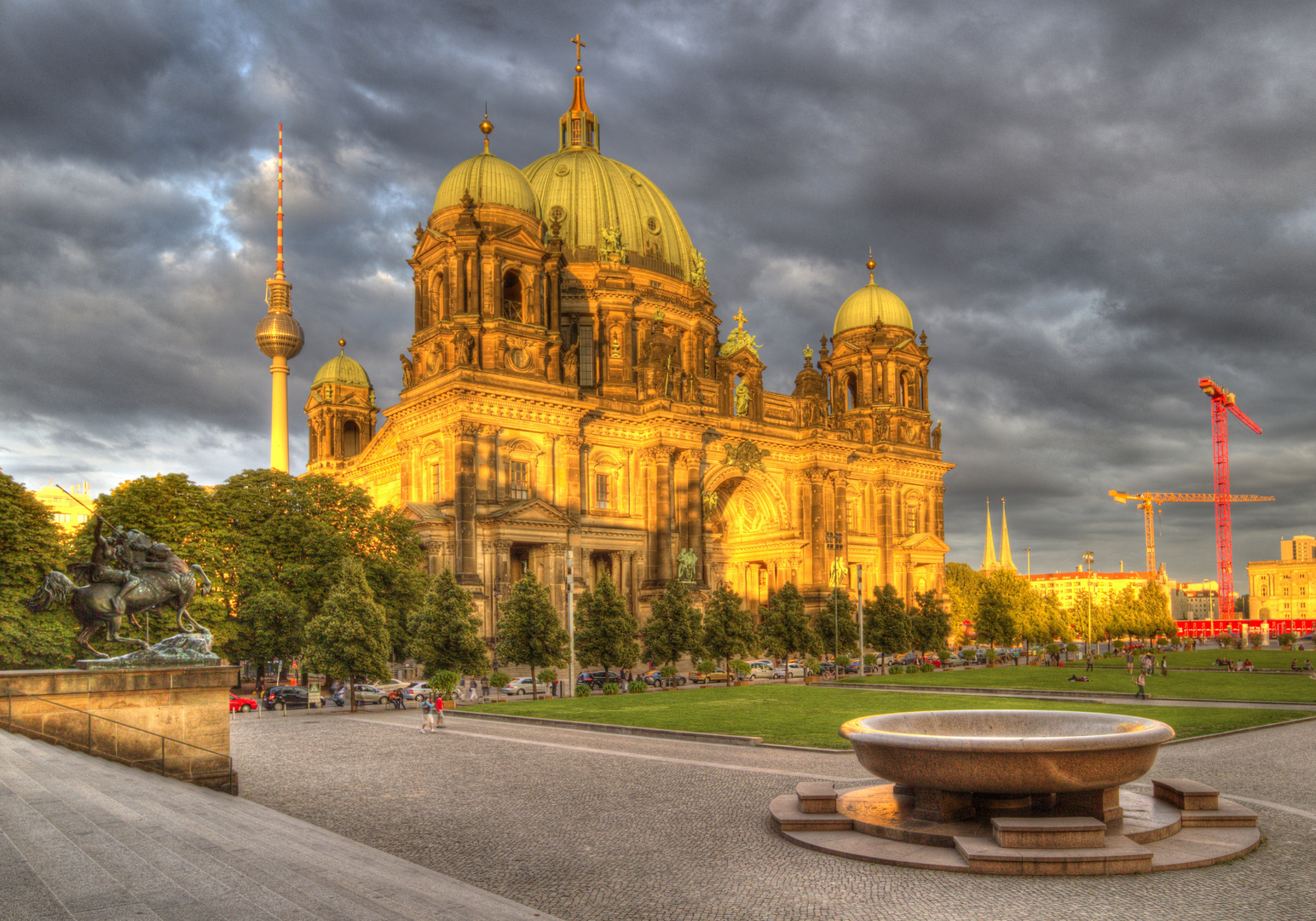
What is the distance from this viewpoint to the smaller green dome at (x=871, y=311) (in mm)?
93125

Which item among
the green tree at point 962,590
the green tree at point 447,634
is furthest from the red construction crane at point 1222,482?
the green tree at point 447,634

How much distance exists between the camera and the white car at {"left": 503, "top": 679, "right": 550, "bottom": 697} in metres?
50.6

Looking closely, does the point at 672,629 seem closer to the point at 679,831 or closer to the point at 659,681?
the point at 659,681

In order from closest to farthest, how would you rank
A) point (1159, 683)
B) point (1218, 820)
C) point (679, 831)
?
point (1218, 820) → point (679, 831) → point (1159, 683)

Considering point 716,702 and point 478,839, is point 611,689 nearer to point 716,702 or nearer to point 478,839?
point 716,702

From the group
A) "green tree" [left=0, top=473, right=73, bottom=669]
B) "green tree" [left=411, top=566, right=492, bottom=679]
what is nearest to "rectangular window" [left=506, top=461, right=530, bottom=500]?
"green tree" [left=411, top=566, right=492, bottom=679]

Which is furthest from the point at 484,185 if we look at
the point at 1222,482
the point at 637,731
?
the point at 1222,482

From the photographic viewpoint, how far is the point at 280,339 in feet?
316

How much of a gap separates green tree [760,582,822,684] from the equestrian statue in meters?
46.7

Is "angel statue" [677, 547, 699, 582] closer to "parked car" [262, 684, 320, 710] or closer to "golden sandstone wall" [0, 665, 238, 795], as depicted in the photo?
"parked car" [262, 684, 320, 710]

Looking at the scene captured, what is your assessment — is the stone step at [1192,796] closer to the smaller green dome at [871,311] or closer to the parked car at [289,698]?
the parked car at [289,698]

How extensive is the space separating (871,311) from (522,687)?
186 feet

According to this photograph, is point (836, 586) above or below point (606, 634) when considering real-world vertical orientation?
above

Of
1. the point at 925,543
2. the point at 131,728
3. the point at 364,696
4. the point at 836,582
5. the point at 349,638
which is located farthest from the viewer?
the point at 925,543
